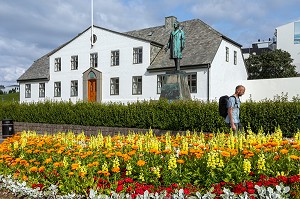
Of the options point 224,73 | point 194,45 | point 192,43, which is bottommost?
point 224,73

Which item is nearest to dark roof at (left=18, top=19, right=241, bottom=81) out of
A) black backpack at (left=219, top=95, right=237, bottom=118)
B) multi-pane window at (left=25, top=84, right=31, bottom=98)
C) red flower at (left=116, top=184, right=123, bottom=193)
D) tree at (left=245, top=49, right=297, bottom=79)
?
multi-pane window at (left=25, top=84, right=31, bottom=98)

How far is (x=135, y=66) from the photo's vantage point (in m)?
30.7

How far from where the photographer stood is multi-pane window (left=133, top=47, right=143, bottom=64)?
1197 inches

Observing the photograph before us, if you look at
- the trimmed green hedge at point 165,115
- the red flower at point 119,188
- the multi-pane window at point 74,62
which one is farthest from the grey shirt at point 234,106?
the multi-pane window at point 74,62

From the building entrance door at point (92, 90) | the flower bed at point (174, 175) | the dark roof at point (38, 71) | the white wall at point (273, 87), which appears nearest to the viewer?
the flower bed at point (174, 175)

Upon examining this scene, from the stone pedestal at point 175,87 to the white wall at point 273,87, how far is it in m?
13.2

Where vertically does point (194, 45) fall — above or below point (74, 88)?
above

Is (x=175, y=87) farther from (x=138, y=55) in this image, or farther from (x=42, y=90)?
(x=42, y=90)

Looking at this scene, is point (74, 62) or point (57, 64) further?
point (57, 64)

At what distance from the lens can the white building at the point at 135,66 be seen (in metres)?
27.2

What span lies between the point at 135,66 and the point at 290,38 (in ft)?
116

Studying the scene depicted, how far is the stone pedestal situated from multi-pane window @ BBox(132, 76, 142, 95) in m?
14.1

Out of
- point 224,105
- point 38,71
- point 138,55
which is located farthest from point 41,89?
point 224,105

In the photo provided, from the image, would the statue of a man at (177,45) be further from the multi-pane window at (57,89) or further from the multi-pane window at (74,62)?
the multi-pane window at (57,89)
